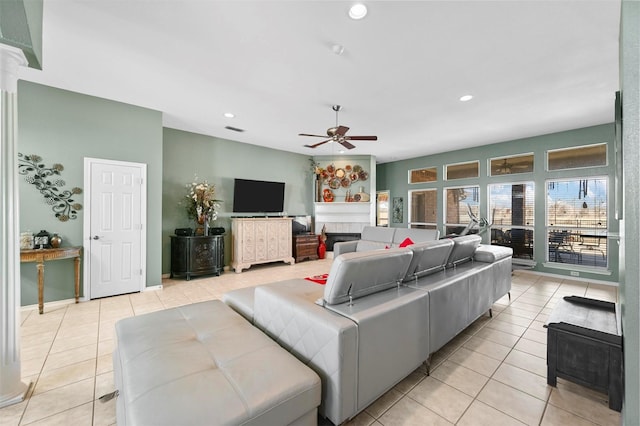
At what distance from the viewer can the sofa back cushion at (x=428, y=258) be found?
2.33 m

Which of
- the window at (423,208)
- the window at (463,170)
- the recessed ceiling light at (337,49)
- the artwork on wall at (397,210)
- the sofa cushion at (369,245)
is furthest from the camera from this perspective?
the artwork on wall at (397,210)

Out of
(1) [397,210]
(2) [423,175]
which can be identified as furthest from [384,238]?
(2) [423,175]

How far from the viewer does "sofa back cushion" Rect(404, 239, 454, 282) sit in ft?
7.64

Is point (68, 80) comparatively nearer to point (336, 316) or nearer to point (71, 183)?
point (71, 183)

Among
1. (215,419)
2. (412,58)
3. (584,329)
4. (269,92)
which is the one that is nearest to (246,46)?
(269,92)

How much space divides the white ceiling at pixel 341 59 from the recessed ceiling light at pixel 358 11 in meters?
0.05

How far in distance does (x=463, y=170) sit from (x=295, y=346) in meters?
6.94

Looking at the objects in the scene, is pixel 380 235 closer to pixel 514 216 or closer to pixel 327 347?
pixel 514 216

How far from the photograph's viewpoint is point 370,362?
1.60 metres

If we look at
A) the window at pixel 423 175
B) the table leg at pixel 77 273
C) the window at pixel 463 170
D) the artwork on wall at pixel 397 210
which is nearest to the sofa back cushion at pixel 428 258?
the table leg at pixel 77 273

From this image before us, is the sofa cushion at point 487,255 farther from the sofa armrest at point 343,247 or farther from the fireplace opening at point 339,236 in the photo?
the fireplace opening at point 339,236

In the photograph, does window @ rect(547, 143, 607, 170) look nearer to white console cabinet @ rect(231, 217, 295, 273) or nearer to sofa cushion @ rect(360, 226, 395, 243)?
sofa cushion @ rect(360, 226, 395, 243)

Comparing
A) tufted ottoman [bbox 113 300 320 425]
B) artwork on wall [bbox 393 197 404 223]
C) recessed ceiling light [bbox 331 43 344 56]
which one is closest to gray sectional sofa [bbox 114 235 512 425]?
tufted ottoman [bbox 113 300 320 425]

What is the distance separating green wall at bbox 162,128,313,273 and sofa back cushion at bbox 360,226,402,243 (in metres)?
2.06
